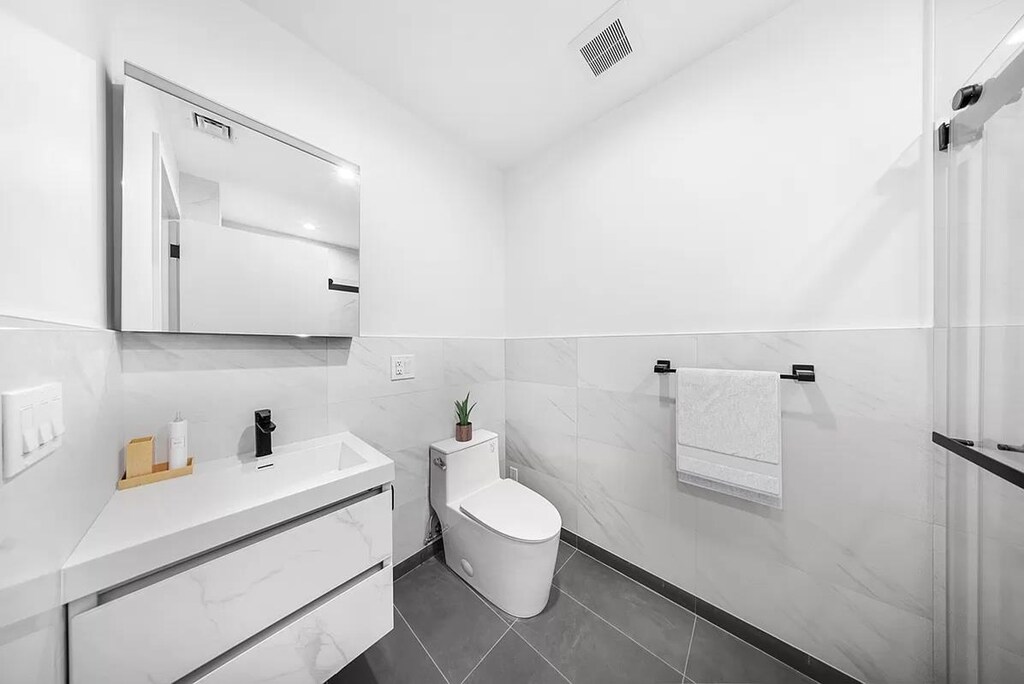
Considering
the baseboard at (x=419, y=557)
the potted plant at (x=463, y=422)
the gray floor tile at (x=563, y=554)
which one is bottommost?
the gray floor tile at (x=563, y=554)

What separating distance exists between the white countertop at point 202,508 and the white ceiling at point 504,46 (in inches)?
61.8

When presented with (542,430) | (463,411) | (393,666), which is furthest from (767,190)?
(393,666)

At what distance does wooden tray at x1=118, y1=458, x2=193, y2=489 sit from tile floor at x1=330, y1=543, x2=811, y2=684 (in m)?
0.84

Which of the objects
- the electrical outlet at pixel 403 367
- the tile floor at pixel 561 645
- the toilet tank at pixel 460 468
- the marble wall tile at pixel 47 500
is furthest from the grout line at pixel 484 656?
the electrical outlet at pixel 403 367

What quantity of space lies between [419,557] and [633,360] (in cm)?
141

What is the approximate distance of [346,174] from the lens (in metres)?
1.35

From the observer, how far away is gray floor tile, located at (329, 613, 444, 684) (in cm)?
109

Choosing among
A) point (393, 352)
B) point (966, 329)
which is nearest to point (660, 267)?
point (966, 329)

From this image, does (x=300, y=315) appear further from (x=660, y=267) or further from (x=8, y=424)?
(x=660, y=267)

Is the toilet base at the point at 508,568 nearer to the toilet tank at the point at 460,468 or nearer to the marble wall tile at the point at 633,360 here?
the toilet tank at the point at 460,468

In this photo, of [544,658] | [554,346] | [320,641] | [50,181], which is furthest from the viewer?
[554,346]

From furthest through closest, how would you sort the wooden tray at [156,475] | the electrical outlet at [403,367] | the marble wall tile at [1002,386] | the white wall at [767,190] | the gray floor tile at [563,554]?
1. the gray floor tile at [563,554]
2. the electrical outlet at [403,367]
3. the white wall at [767,190]
4. the wooden tray at [156,475]
5. the marble wall tile at [1002,386]

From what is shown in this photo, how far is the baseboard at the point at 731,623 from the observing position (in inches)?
43.1

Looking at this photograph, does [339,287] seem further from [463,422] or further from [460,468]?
[460,468]
